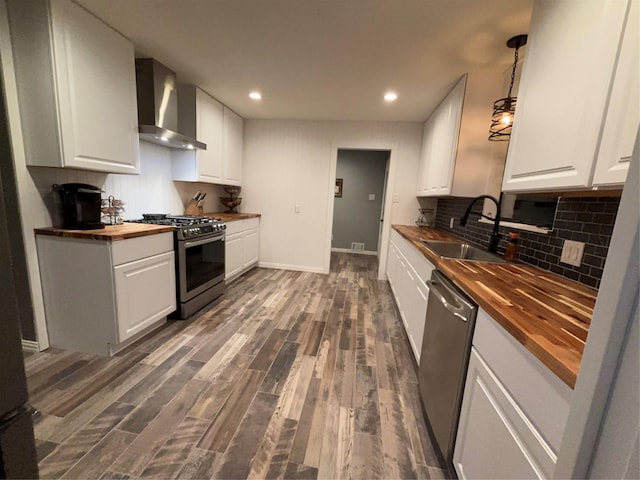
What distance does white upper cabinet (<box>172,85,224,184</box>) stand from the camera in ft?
9.52

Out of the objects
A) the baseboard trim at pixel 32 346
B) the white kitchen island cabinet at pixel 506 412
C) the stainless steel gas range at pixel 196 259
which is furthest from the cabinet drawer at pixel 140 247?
the white kitchen island cabinet at pixel 506 412

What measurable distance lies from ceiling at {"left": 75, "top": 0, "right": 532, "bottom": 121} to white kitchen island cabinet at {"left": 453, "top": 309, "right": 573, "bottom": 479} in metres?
1.79

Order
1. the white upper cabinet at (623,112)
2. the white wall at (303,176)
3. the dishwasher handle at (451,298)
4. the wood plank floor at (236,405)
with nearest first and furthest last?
the white upper cabinet at (623,112)
the dishwasher handle at (451,298)
the wood plank floor at (236,405)
the white wall at (303,176)

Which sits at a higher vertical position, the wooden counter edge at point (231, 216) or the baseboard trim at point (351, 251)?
the wooden counter edge at point (231, 216)

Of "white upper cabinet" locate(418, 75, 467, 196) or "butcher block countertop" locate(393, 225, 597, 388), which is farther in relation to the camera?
"white upper cabinet" locate(418, 75, 467, 196)

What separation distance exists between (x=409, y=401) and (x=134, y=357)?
1952 millimetres

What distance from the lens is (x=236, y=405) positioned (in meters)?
1.52

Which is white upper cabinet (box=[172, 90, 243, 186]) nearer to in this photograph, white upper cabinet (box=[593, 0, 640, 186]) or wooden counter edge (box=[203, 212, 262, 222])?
wooden counter edge (box=[203, 212, 262, 222])

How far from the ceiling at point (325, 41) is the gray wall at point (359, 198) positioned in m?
2.61

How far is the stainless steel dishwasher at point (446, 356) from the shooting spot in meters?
1.11

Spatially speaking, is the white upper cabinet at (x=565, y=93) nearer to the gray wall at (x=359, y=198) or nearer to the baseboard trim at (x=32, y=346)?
the baseboard trim at (x=32, y=346)

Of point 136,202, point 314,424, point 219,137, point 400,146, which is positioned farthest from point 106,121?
point 400,146

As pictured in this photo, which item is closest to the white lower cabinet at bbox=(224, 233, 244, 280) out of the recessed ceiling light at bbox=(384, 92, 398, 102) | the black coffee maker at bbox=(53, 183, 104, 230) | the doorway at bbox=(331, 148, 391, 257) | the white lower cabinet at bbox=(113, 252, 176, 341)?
the white lower cabinet at bbox=(113, 252, 176, 341)

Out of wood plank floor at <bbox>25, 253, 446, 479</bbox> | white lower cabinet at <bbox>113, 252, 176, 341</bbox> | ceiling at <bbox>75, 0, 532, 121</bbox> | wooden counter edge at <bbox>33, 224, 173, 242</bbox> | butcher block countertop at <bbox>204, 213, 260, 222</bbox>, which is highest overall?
ceiling at <bbox>75, 0, 532, 121</bbox>
